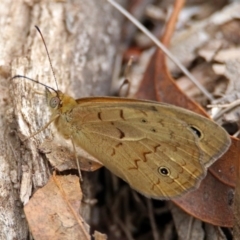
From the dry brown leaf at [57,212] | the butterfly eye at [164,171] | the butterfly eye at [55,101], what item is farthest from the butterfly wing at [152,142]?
the dry brown leaf at [57,212]

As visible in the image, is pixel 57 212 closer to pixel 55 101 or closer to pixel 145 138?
pixel 145 138

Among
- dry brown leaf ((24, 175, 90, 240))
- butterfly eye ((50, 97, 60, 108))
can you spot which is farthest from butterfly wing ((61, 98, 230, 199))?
dry brown leaf ((24, 175, 90, 240))

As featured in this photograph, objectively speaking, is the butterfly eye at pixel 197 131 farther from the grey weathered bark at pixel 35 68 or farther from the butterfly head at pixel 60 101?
the grey weathered bark at pixel 35 68

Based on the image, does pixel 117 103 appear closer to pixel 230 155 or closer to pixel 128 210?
pixel 230 155

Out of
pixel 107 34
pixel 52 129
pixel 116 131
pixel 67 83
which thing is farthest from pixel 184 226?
pixel 107 34

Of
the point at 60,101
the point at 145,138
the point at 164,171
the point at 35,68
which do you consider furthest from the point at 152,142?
the point at 35,68

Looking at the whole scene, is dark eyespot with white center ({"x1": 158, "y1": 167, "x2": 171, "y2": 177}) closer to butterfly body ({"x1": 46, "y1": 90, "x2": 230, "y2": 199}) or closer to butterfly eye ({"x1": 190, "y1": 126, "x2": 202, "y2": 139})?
butterfly body ({"x1": 46, "y1": 90, "x2": 230, "y2": 199})

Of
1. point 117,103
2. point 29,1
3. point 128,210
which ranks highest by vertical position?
point 29,1
